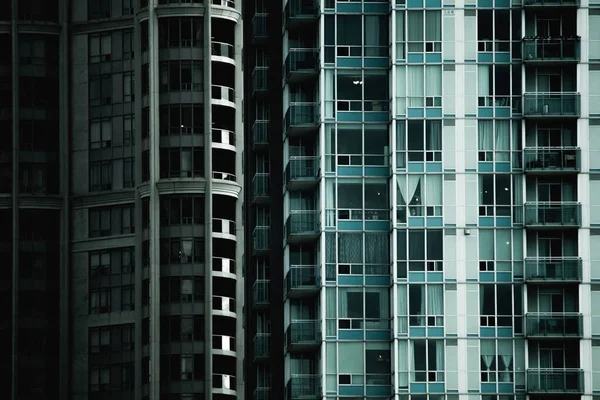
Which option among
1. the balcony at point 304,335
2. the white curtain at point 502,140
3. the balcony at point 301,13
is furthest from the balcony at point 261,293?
the white curtain at point 502,140

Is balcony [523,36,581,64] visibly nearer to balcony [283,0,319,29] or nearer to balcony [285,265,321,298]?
balcony [283,0,319,29]

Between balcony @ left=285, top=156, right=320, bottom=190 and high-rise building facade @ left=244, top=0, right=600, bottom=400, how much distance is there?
5.1 inches

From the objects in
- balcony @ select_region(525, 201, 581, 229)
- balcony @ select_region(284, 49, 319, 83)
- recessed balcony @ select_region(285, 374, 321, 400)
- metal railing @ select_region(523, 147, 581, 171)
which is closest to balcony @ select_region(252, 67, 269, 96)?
balcony @ select_region(284, 49, 319, 83)

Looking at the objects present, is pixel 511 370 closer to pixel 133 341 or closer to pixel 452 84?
pixel 452 84

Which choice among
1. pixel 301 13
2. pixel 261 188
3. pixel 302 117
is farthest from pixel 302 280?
pixel 261 188

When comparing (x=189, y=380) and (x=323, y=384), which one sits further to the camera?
(x=189, y=380)

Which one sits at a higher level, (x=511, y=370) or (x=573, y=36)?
(x=573, y=36)

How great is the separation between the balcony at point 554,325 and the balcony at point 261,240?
26848mm

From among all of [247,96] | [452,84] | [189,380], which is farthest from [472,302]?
[189,380]

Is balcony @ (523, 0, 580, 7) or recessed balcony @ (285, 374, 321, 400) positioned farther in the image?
recessed balcony @ (285, 374, 321, 400)

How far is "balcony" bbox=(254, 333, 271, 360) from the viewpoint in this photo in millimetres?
154000

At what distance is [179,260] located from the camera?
646 feet

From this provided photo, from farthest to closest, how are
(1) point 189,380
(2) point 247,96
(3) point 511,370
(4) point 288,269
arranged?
(1) point 189,380, (2) point 247,96, (4) point 288,269, (3) point 511,370

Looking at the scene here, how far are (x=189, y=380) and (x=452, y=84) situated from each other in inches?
2427
